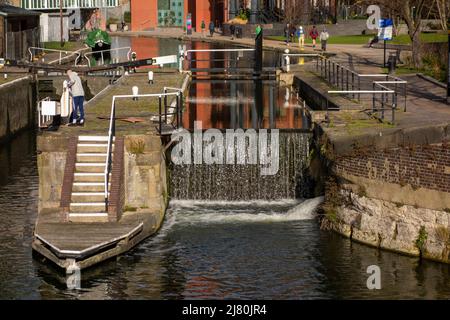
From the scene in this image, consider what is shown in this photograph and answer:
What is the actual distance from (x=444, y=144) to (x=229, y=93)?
28967 mm

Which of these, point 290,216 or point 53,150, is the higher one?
point 53,150

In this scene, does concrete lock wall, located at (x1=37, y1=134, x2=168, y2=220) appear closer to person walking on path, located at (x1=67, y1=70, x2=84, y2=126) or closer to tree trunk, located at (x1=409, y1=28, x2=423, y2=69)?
person walking on path, located at (x1=67, y1=70, x2=84, y2=126)

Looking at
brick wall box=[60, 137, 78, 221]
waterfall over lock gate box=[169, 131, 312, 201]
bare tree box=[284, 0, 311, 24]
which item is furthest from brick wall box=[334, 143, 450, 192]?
bare tree box=[284, 0, 311, 24]

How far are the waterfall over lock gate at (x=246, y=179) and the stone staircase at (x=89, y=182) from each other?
4.81m

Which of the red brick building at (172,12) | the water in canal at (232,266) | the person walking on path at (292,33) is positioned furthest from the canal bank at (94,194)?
the red brick building at (172,12)

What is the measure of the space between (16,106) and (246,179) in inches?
759

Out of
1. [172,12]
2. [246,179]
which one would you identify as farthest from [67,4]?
[246,179]

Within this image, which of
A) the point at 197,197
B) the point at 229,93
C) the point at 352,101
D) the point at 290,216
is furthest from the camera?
the point at 229,93

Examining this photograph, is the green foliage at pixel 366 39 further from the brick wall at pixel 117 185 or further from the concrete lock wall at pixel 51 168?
the concrete lock wall at pixel 51 168

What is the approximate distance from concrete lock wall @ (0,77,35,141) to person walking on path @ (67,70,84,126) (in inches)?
549
